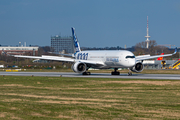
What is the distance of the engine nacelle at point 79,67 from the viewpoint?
171ft

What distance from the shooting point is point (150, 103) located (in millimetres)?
18422

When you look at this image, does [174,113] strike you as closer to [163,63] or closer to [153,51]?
[163,63]

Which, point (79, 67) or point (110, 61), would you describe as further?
point (79, 67)

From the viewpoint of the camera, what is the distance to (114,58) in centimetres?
5162

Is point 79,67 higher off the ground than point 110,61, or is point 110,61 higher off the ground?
point 110,61

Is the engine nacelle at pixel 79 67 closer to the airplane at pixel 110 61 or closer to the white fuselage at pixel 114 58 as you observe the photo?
the airplane at pixel 110 61

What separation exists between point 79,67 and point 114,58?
21.8 feet

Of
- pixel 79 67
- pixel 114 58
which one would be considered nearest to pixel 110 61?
pixel 114 58

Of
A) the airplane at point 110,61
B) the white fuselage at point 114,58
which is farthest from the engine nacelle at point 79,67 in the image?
the white fuselage at point 114,58

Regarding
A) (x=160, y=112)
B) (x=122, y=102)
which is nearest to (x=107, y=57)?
(x=122, y=102)

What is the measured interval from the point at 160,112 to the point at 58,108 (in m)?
5.38

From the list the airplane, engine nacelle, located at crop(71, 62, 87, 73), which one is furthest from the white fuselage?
engine nacelle, located at crop(71, 62, 87, 73)

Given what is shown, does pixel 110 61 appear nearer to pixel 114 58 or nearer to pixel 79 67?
pixel 114 58

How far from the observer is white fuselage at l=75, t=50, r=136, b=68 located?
163 ft
